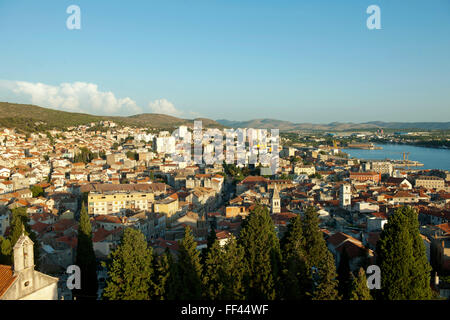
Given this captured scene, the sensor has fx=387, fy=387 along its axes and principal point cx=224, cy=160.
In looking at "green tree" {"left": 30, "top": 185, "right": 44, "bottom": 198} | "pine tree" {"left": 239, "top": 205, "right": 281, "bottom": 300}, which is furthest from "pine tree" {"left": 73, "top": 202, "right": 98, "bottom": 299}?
"green tree" {"left": 30, "top": 185, "right": 44, "bottom": 198}

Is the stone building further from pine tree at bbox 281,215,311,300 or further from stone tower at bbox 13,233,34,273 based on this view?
pine tree at bbox 281,215,311,300

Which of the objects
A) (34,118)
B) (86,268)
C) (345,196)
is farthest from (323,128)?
(86,268)

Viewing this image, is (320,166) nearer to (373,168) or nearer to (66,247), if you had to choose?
(373,168)

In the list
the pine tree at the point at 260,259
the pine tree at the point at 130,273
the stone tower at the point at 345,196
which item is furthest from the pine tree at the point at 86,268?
the stone tower at the point at 345,196

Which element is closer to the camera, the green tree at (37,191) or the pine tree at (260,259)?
the pine tree at (260,259)

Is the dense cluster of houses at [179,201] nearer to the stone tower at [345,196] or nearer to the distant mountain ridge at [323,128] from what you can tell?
the stone tower at [345,196]
